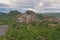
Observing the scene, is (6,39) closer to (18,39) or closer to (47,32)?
(18,39)

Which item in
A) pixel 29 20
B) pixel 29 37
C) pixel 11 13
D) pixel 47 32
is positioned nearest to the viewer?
pixel 29 37

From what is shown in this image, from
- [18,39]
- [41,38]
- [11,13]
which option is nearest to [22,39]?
[18,39]

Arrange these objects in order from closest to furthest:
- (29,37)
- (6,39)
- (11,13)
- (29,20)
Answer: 1. (6,39)
2. (29,37)
3. (29,20)
4. (11,13)

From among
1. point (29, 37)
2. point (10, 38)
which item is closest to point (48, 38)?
point (29, 37)

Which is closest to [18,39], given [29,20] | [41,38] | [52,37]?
[41,38]

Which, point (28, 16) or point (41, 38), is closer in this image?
point (41, 38)

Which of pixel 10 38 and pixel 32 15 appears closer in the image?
pixel 10 38

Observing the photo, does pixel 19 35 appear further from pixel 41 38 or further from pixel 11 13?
pixel 11 13

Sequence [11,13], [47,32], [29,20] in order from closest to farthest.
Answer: [47,32], [29,20], [11,13]
